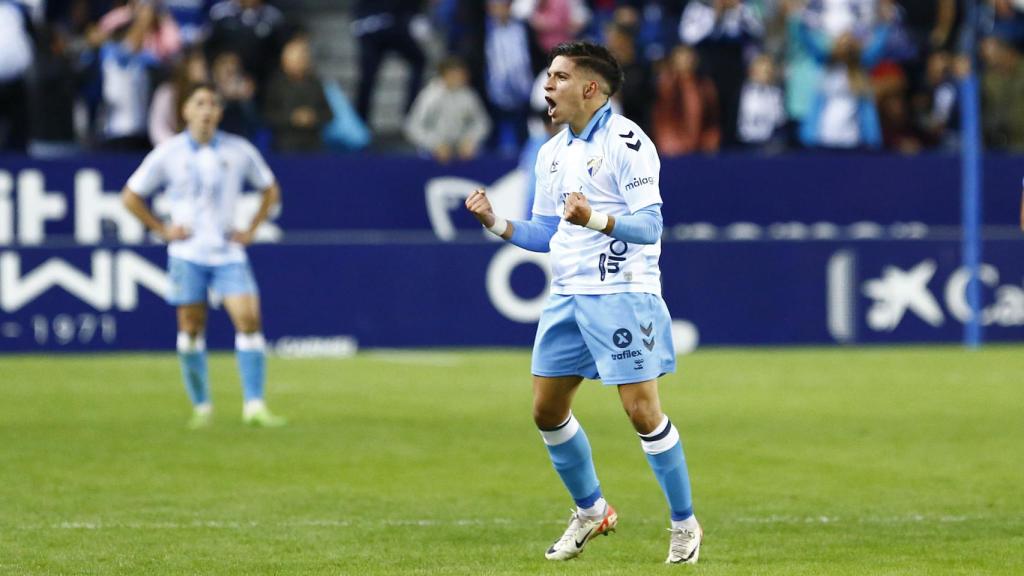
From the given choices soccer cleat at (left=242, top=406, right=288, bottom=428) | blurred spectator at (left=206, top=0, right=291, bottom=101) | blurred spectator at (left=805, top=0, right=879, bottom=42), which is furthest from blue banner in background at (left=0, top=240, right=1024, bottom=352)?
soccer cleat at (left=242, top=406, right=288, bottom=428)

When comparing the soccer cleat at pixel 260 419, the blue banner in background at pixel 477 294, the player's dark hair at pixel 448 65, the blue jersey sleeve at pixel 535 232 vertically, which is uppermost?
the blue jersey sleeve at pixel 535 232

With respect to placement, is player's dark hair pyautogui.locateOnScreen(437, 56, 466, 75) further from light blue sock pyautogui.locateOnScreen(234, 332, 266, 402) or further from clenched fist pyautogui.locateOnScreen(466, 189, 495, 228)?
clenched fist pyautogui.locateOnScreen(466, 189, 495, 228)

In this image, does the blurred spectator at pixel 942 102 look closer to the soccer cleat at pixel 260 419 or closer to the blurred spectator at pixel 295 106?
the blurred spectator at pixel 295 106

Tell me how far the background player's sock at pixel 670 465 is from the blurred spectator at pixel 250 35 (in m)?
13.4

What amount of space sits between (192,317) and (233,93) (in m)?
6.93

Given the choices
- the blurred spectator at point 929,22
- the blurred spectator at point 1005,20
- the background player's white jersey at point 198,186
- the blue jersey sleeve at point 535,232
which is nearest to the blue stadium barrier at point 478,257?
the blurred spectator at point 1005,20

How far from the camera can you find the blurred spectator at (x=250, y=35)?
20594 millimetres

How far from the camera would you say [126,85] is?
19.9 metres

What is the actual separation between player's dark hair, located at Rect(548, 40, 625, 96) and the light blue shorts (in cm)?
92

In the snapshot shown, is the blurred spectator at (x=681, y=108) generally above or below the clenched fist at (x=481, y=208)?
below

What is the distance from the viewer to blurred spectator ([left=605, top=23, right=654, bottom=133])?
2045 centimetres

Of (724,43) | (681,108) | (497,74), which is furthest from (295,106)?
(724,43)

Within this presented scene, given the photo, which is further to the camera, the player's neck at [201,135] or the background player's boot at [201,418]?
the background player's boot at [201,418]

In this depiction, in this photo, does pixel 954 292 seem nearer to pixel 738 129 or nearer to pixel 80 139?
pixel 738 129
